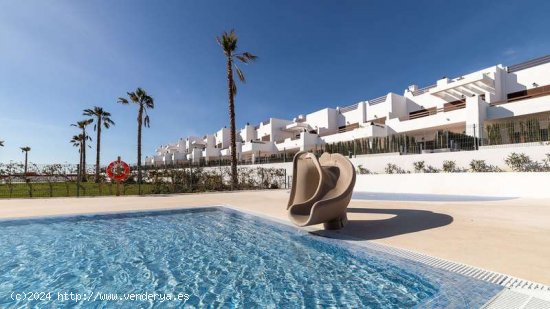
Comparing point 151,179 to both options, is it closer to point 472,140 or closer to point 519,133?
point 472,140

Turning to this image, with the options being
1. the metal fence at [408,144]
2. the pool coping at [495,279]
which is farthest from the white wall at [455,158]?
the pool coping at [495,279]

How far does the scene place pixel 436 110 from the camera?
86.3ft

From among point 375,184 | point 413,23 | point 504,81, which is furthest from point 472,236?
point 504,81

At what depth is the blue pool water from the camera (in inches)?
129

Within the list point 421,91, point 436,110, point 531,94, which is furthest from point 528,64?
point 421,91

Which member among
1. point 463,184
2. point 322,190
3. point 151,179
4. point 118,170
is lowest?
point 463,184

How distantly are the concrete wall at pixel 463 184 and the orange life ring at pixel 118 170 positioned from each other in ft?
42.1

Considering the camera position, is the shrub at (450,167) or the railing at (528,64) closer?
the shrub at (450,167)

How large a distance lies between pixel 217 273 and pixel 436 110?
2831cm

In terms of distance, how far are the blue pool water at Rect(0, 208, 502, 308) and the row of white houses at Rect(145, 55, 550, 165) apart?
1735cm

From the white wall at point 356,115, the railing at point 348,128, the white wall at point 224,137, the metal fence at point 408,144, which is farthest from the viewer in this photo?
the white wall at point 224,137

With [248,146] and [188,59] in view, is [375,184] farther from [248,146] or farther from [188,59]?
[248,146]

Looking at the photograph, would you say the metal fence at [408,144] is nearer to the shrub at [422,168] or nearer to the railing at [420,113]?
the shrub at [422,168]

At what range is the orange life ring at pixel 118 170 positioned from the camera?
48.5 ft
